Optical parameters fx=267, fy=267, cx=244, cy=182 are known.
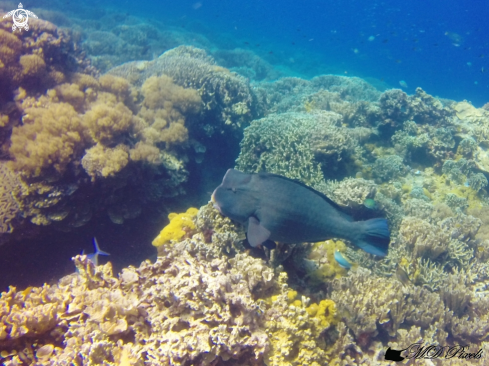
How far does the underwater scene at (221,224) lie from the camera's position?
266 centimetres

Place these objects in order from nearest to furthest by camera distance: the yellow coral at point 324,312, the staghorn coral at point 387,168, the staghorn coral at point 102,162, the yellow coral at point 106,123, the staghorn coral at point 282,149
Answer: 1. the yellow coral at point 324,312
2. the staghorn coral at point 102,162
3. the yellow coral at point 106,123
4. the staghorn coral at point 282,149
5. the staghorn coral at point 387,168

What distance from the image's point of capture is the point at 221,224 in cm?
385

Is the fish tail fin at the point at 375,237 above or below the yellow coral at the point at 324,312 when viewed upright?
above

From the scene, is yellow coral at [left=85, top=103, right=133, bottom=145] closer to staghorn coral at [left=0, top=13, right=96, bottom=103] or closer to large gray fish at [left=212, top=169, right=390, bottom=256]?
staghorn coral at [left=0, top=13, right=96, bottom=103]

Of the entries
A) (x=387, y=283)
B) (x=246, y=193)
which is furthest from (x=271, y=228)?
A: (x=387, y=283)

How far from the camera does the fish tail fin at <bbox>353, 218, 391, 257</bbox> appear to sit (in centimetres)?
307

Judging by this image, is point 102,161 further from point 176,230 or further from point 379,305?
point 379,305

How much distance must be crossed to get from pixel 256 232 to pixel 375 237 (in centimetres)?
138

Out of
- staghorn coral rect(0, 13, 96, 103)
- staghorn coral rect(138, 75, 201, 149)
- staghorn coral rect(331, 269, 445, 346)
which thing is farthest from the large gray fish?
staghorn coral rect(0, 13, 96, 103)

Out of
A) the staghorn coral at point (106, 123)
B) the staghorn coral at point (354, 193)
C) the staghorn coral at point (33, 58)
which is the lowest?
the staghorn coral at point (354, 193)

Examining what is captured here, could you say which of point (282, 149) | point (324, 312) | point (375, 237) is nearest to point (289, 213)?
point (375, 237)

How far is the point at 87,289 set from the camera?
321 cm

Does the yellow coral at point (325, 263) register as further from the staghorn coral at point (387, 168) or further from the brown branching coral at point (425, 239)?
the staghorn coral at point (387, 168)

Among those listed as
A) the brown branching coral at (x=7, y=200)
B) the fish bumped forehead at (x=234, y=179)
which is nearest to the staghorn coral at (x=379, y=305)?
the fish bumped forehead at (x=234, y=179)
